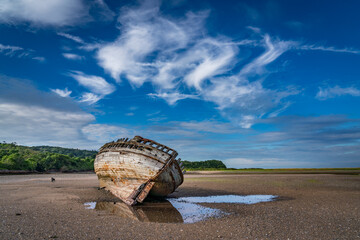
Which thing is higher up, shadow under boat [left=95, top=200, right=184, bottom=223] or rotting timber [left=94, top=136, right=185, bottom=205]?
rotting timber [left=94, top=136, right=185, bottom=205]

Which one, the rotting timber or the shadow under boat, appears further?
the rotting timber

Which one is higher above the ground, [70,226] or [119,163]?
[119,163]

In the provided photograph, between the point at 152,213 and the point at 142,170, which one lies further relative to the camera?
the point at 142,170

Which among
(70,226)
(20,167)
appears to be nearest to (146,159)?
(70,226)

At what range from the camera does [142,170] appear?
14.0 metres

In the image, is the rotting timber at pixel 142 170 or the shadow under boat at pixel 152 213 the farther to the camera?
the rotting timber at pixel 142 170

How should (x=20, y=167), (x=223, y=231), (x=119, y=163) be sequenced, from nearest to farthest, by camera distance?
(x=223, y=231) → (x=119, y=163) → (x=20, y=167)

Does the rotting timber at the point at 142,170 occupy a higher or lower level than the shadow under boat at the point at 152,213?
higher

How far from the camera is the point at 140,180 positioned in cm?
1414

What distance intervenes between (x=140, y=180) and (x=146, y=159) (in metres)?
1.38

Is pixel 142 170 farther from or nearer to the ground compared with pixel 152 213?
farther from the ground

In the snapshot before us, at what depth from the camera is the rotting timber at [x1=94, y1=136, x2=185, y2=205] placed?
45.1ft

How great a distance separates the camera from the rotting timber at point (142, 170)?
13.8m

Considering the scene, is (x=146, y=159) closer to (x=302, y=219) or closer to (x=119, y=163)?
(x=119, y=163)
